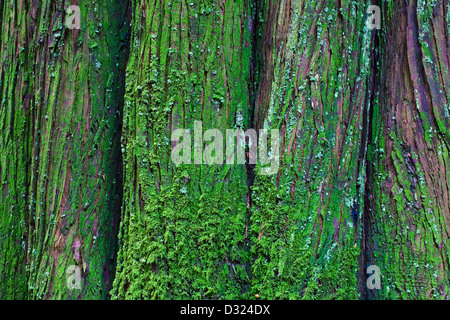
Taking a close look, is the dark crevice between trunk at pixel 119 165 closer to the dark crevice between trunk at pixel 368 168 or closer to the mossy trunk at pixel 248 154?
the mossy trunk at pixel 248 154

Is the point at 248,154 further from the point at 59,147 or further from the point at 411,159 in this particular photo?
the point at 59,147

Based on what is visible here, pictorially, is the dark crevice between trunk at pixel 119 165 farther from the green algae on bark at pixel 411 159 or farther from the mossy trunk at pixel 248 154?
the green algae on bark at pixel 411 159

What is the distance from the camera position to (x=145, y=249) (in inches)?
58.5

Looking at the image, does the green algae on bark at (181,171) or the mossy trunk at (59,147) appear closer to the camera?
the green algae on bark at (181,171)

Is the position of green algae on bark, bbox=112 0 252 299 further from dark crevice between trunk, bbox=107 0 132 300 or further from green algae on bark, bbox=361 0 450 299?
green algae on bark, bbox=361 0 450 299

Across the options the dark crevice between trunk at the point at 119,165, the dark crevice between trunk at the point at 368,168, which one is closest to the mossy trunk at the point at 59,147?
the dark crevice between trunk at the point at 119,165

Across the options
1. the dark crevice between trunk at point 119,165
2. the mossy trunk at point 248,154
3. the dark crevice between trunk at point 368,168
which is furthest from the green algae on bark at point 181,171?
the dark crevice between trunk at point 368,168

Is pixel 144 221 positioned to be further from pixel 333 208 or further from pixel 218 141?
pixel 333 208

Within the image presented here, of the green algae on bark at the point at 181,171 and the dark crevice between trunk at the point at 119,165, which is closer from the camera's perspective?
the green algae on bark at the point at 181,171

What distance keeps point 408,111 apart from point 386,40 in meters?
0.32

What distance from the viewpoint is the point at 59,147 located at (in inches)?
65.6

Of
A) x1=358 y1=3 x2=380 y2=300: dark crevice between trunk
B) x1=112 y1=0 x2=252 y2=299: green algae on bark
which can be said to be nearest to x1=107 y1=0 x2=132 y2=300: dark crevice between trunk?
x1=112 y1=0 x2=252 y2=299: green algae on bark

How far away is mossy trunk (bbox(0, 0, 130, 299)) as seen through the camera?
1.63 meters

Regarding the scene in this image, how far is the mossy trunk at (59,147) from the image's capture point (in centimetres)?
163
